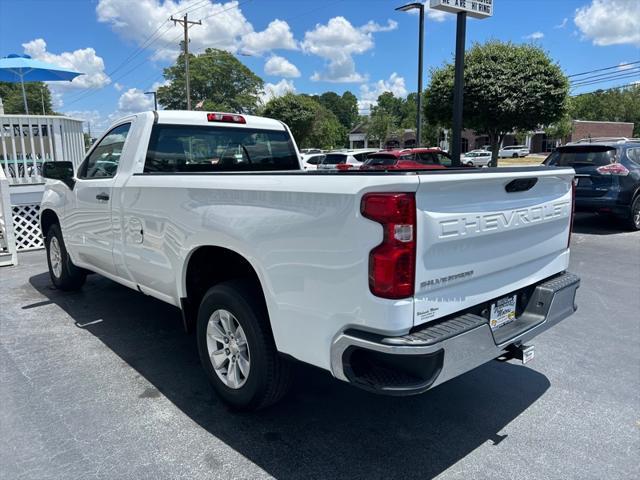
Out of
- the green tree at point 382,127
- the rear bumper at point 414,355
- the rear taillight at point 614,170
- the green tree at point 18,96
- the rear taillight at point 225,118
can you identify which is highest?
the green tree at point 18,96

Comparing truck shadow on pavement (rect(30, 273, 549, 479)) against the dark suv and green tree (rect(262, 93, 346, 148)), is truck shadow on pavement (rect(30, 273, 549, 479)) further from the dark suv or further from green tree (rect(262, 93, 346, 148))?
green tree (rect(262, 93, 346, 148))

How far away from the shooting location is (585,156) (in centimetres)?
1032

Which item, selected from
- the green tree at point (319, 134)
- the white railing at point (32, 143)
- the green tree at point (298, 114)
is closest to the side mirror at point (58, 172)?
the white railing at point (32, 143)

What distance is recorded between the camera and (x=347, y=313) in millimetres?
2424

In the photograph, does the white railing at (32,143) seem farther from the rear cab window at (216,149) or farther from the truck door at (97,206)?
the rear cab window at (216,149)

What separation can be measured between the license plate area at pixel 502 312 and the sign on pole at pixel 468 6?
4859mm

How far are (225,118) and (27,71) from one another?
36.9 ft

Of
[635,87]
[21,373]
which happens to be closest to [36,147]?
[21,373]

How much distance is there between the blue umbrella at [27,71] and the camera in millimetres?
12359

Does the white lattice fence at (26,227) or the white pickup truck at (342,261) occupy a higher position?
the white pickup truck at (342,261)

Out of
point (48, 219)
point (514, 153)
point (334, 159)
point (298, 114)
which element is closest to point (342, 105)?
point (514, 153)

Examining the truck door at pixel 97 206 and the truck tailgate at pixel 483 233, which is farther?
the truck door at pixel 97 206

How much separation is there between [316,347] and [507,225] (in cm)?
128

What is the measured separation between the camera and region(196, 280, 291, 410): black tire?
2.97m
